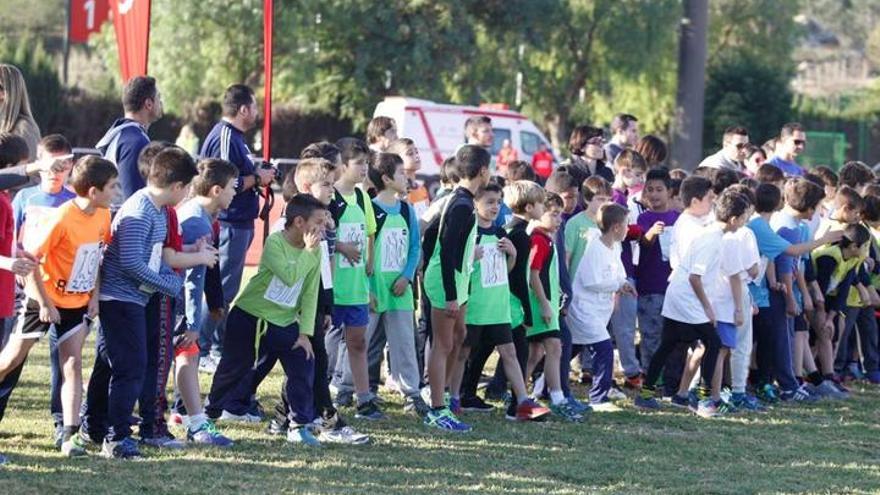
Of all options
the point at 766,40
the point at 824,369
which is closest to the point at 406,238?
the point at 824,369

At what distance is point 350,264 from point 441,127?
76.6 ft

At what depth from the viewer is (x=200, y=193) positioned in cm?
862

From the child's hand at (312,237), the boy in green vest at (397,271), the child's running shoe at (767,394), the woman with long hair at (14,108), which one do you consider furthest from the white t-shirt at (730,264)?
the woman with long hair at (14,108)

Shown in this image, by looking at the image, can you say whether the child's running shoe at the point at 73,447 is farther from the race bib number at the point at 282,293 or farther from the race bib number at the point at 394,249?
the race bib number at the point at 394,249

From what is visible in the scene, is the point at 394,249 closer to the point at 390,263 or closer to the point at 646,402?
the point at 390,263

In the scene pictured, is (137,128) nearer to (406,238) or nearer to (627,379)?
(406,238)

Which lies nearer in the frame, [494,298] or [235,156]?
[494,298]

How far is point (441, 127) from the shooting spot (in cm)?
3266

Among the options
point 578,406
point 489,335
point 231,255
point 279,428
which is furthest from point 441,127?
point 279,428

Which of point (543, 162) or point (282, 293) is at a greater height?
point (543, 162)

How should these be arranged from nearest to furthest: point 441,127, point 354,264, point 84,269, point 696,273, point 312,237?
point 84,269 < point 312,237 < point 354,264 < point 696,273 < point 441,127

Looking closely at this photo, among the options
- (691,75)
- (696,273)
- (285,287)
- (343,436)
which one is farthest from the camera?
(691,75)

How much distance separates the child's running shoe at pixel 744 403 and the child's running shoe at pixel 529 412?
1828 millimetres

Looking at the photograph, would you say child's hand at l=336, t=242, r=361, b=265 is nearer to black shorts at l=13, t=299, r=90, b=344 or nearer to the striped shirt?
the striped shirt
